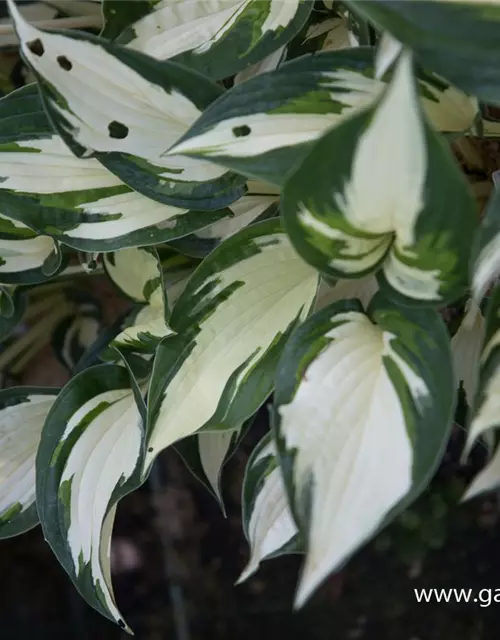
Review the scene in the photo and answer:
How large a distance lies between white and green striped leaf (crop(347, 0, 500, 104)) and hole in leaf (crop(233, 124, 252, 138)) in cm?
9

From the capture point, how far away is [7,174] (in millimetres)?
447

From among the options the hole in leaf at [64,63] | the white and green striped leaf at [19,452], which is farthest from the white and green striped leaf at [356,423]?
the white and green striped leaf at [19,452]

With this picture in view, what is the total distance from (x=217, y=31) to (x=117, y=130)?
0.36 ft

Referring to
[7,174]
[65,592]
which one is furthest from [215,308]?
[65,592]

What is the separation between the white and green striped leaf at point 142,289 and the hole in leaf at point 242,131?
0.49 feet

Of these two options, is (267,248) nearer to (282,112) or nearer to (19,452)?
(282,112)

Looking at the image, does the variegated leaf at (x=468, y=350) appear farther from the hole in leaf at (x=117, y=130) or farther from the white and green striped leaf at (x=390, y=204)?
the hole in leaf at (x=117, y=130)

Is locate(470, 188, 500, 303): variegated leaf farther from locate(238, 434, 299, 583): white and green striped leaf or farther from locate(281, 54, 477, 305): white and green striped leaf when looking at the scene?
locate(238, 434, 299, 583): white and green striped leaf

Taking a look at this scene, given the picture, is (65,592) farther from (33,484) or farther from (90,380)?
(90,380)

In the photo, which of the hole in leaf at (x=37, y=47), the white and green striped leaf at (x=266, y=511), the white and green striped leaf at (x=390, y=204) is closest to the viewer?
the white and green striped leaf at (x=390, y=204)

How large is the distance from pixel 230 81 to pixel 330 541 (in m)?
0.45

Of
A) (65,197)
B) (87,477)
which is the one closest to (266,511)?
(87,477)

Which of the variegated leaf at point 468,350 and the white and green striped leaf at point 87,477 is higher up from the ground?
the variegated leaf at point 468,350

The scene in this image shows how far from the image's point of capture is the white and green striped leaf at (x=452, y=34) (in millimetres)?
A: 280
